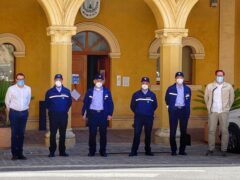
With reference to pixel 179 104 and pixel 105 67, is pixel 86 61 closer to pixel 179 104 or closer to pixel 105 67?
pixel 105 67

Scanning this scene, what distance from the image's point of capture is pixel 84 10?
20781mm

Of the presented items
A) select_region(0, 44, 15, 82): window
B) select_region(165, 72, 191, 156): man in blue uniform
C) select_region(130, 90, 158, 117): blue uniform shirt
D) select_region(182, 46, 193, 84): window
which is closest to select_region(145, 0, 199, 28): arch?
select_region(165, 72, 191, 156): man in blue uniform

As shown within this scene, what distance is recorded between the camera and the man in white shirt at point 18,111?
14984mm

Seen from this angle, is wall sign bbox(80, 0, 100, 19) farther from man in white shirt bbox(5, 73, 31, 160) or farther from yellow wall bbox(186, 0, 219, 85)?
man in white shirt bbox(5, 73, 31, 160)

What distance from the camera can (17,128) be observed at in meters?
15.1

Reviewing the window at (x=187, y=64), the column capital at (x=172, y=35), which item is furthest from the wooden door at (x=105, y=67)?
the column capital at (x=172, y=35)

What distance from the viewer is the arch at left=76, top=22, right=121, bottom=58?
20.8 m

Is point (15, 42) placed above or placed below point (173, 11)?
below

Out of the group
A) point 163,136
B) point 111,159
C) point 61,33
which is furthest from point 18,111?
point 163,136

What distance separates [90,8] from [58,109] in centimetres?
633

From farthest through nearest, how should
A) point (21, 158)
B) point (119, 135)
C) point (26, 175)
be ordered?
point (119, 135), point (21, 158), point (26, 175)

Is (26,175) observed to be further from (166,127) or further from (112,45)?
(112,45)

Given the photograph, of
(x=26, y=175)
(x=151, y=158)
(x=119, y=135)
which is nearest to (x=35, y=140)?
(x=119, y=135)

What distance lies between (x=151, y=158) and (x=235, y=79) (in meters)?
7.73
